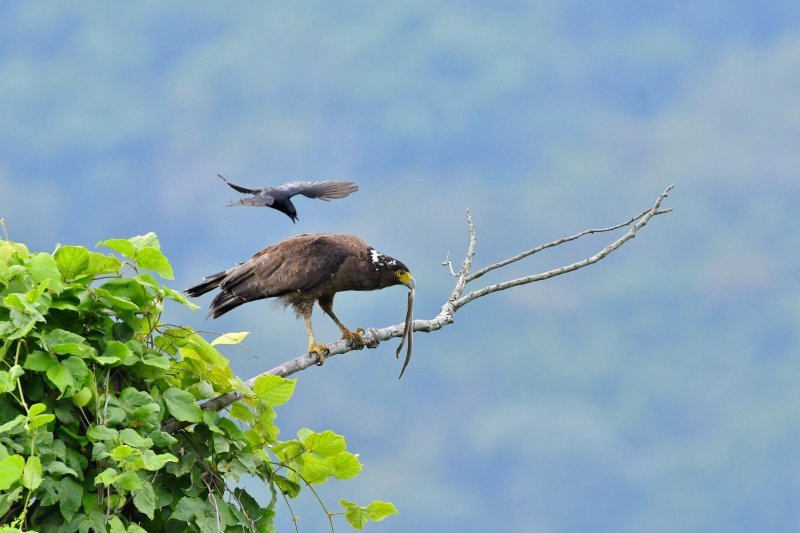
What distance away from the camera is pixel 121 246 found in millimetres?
4219

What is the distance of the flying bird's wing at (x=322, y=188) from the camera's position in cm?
758

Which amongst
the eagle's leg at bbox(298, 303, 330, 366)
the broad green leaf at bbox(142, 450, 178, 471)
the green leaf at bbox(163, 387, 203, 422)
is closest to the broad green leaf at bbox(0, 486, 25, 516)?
the broad green leaf at bbox(142, 450, 178, 471)

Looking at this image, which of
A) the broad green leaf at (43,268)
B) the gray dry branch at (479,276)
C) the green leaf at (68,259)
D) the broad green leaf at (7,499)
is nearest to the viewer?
the broad green leaf at (7,499)

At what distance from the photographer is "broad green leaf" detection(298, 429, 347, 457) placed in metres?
4.81

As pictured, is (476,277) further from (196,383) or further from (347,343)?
(196,383)

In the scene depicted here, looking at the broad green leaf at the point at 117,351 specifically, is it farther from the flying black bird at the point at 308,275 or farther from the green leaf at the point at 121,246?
the flying black bird at the point at 308,275

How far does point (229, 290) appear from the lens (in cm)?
733

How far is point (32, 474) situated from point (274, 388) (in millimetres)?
1283

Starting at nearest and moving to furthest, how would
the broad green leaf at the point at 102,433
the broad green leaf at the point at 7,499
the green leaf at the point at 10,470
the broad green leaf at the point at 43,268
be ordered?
the green leaf at the point at 10,470
the broad green leaf at the point at 7,499
the broad green leaf at the point at 102,433
the broad green leaf at the point at 43,268

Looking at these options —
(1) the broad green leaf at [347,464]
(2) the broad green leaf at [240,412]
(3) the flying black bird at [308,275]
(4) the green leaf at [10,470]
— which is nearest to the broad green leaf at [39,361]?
(4) the green leaf at [10,470]

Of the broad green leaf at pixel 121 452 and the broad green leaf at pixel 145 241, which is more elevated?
the broad green leaf at pixel 145 241

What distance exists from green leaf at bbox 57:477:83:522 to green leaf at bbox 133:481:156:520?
0.22 metres

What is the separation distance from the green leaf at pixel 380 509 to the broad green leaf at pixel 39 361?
182cm

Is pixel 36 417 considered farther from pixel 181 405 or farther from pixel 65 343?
pixel 181 405
